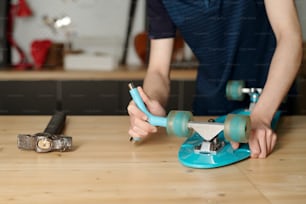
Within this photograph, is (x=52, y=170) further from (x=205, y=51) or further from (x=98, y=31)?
(x=98, y=31)

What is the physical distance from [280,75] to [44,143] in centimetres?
50

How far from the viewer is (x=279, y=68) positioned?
1100 mm

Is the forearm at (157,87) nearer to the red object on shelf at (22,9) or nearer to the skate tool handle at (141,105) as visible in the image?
the skate tool handle at (141,105)

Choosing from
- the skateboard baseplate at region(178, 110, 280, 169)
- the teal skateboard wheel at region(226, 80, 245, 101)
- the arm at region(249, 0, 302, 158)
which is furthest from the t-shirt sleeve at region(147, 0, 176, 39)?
the skateboard baseplate at region(178, 110, 280, 169)

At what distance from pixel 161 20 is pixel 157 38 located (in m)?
0.05

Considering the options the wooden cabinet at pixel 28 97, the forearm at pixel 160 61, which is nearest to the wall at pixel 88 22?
the wooden cabinet at pixel 28 97

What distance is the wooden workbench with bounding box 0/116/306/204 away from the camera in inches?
31.3

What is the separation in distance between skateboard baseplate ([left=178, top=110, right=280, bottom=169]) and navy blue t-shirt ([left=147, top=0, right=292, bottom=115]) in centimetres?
48

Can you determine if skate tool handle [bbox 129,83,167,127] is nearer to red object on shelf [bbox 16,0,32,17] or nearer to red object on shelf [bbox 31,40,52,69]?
red object on shelf [bbox 31,40,52,69]

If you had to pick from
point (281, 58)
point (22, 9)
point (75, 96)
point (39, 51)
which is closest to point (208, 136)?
point (281, 58)

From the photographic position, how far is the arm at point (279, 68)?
40.3 inches

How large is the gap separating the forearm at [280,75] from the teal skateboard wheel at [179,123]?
0.17 m

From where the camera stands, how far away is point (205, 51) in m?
1.54

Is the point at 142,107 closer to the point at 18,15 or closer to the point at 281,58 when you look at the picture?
the point at 281,58
